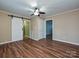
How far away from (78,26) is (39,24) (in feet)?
10.4

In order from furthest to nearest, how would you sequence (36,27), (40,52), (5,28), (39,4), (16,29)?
(36,27) < (16,29) < (5,28) < (39,4) < (40,52)

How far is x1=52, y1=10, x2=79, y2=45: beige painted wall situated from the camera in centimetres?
415

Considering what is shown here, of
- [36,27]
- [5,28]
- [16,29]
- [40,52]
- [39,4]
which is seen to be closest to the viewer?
[40,52]

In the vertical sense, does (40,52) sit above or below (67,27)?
below

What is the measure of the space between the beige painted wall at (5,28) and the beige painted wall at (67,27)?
3.79 meters

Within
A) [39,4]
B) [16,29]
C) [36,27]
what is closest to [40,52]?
[39,4]

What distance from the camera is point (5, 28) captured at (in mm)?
4586

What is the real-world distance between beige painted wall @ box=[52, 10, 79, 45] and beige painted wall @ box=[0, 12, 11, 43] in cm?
379

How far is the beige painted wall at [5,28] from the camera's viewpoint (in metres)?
4.36

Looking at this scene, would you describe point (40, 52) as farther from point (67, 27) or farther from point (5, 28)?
point (5, 28)

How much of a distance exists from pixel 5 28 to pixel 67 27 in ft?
14.8

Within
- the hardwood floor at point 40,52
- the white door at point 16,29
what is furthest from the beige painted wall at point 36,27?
the hardwood floor at point 40,52

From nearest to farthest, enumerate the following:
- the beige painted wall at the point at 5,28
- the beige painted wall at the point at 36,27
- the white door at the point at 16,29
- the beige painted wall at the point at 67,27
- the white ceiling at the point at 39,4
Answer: the white ceiling at the point at 39,4, the beige painted wall at the point at 67,27, the beige painted wall at the point at 5,28, the white door at the point at 16,29, the beige painted wall at the point at 36,27

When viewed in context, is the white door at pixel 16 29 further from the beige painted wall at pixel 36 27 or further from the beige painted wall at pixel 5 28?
the beige painted wall at pixel 36 27
